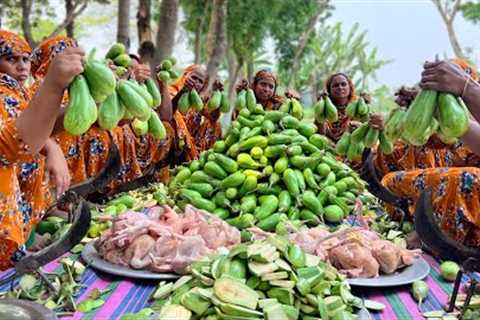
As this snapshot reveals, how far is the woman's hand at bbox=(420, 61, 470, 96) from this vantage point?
2248mm

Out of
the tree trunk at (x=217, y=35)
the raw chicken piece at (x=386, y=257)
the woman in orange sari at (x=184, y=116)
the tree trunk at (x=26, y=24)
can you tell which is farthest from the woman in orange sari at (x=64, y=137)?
the tree trunk at (x=26, y=24)

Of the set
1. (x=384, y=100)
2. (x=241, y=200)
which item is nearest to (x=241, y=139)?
(x=241, y=200)

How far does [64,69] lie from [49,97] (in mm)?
137

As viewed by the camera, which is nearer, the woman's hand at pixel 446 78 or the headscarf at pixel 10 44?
the woman's hand at pixel 446 78

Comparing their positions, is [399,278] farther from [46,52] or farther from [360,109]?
[46,52]

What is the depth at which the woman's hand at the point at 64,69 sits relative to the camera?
7.07ft

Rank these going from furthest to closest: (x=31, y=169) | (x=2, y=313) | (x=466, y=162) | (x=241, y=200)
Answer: (x=466, y=162)
(x=241, y=200)
(x=31, y=169)
(x=2, y=313)

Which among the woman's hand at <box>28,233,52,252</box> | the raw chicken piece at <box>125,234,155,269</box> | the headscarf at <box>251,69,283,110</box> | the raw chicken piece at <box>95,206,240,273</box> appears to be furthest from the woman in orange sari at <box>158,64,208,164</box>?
the raw chicken piece at <box>125,234,155,269</box>

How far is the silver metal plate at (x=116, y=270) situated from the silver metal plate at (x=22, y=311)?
2.09 ft

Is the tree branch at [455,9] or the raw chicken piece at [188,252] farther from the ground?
the tree branch at [455,9]

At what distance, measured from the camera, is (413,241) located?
3.31 metres

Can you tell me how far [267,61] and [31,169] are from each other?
19.2 metres

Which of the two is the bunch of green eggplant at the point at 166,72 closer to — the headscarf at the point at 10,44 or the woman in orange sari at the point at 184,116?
the woman in orange sari at the point at 184,116

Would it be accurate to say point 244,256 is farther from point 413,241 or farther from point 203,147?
point 203,147
